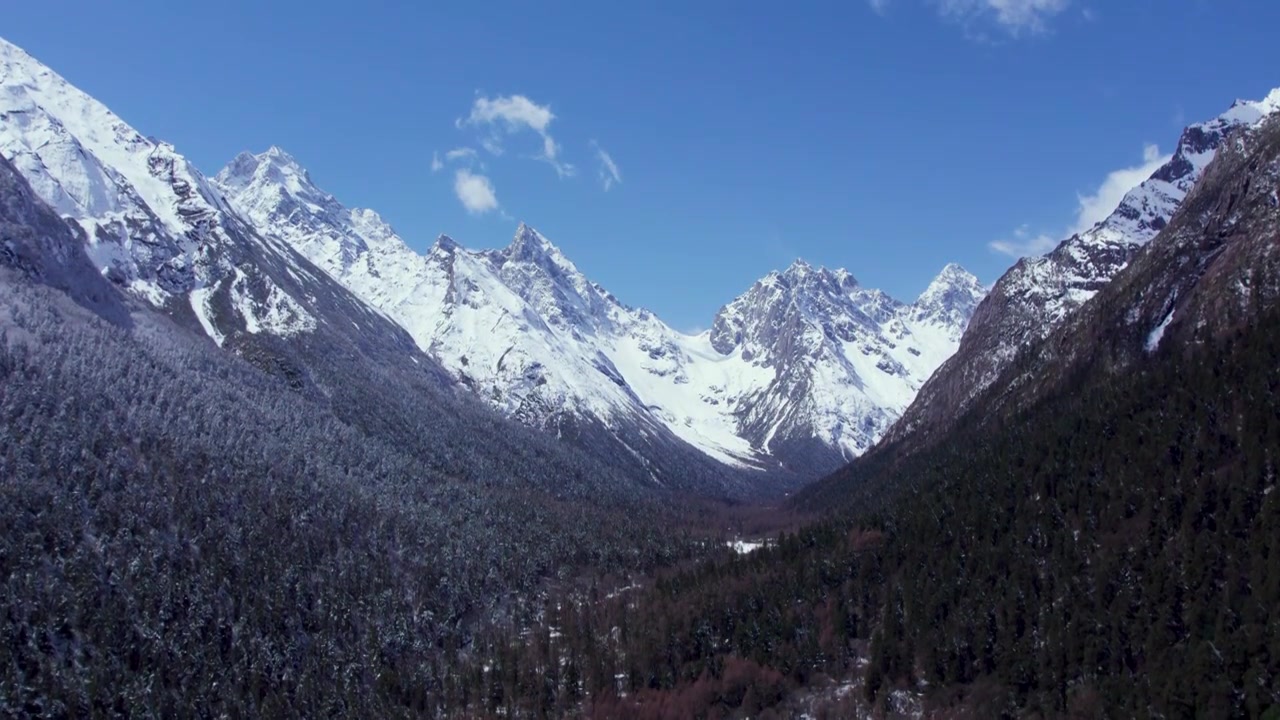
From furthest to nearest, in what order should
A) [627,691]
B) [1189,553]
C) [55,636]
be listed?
[627,691] → [55,636] → [1189,553]

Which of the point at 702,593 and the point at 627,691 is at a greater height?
the point at 702,593

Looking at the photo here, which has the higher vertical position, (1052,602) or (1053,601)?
(1053,601)

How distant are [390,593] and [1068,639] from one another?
130355mm

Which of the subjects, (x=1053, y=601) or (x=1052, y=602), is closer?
(x=1052, y=602)

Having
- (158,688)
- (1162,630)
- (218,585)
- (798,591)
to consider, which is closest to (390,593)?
(218,585)

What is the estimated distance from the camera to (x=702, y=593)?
19975 cm

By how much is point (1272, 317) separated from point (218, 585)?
204762mm

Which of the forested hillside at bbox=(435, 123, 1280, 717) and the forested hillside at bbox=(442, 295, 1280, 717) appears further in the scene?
the forested hillside at bbox=(435, 123, 1280, 717)

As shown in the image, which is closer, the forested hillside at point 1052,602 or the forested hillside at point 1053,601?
the forested hillside at point 1053,601

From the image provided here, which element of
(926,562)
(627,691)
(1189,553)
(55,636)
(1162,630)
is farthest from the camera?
(926,562)

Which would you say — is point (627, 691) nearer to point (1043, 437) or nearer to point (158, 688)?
point (158, 688)

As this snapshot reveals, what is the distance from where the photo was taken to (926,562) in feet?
593

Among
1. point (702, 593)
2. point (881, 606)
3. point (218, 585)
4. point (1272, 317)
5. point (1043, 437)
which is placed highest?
point (1272, 317)

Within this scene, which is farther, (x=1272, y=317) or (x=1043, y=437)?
(x=1043, y=437)
